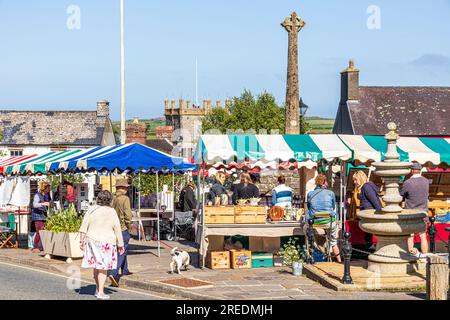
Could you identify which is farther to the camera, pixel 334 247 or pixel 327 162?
pixel 327 162

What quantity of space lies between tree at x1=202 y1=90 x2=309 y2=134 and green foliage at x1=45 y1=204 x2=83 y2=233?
56.0m

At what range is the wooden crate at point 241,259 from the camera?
16.8m

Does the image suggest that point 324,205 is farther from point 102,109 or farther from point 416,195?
point 102,109

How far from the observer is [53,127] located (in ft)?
232

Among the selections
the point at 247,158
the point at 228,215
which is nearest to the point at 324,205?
the point at 247,158

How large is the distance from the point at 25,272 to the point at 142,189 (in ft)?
82.9

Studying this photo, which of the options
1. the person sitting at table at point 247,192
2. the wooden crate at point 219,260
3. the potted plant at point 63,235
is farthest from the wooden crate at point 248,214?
the potted plant at point 63,235

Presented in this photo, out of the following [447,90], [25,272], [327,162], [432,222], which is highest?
[447,90]

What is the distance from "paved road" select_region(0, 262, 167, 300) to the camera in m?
13.1

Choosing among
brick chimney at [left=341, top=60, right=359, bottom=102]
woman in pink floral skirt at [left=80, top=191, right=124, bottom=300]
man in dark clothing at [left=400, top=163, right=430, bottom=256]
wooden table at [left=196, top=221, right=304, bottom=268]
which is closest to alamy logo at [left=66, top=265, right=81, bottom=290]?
woman in pink floral skirt at [left=80, top=191, right=124, bottom=300]

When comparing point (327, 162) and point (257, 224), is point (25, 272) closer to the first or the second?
point (257, 224)

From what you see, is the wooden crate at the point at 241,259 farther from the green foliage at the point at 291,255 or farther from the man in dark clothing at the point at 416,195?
the man in dark clothing at the point at 416,195
